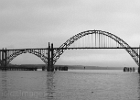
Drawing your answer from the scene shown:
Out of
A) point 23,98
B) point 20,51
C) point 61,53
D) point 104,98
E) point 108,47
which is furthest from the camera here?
point 20,51

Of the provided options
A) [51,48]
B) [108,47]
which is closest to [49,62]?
[51,48]

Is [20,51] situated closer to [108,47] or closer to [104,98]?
[108,47]

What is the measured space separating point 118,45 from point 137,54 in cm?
654

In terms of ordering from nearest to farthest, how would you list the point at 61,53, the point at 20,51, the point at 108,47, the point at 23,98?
the point at 23,98 < the point at 108,47 < the point at 61,53 < the point at 20,51


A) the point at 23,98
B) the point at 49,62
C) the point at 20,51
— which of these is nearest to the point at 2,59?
the point at 20,51

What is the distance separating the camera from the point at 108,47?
87.0m

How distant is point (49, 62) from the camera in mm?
97562

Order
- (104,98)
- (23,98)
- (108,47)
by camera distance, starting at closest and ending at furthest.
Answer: (23,98)
(104,98)
(108,47)

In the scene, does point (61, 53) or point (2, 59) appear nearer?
point (61, 53)

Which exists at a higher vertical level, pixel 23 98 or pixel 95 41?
pixel 95 41

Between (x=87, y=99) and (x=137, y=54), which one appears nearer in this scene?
(x=87, y=99)

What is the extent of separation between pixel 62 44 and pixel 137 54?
24508 mm

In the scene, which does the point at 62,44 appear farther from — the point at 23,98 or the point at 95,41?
the point at 23,98

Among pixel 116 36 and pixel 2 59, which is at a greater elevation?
pixel 116 36
